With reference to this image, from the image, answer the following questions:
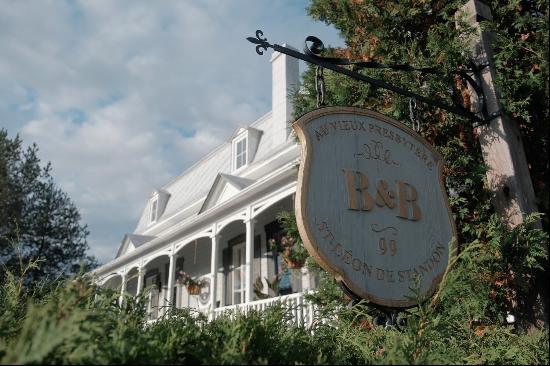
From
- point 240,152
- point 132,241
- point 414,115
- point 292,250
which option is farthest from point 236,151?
point 414,115

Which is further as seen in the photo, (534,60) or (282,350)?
(534,60)

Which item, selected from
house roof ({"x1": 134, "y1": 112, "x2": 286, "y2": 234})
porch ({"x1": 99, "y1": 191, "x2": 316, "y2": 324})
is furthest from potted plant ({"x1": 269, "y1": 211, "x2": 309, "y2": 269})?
house roof ({"x1": 134, "y1": 112, "x2": 286, "y2": 234})

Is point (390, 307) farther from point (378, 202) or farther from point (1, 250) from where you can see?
point (1, 250)

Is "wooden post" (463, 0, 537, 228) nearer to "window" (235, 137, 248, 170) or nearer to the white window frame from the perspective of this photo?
the white window frame

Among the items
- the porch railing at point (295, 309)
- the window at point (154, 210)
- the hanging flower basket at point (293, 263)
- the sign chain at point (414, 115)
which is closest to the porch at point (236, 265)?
the hanging flower basket at point (293, 263)

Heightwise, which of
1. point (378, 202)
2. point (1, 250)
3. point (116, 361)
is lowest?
point (116, 361)

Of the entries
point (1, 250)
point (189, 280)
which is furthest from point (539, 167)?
point (1, 250)

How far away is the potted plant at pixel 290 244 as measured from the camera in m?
5.26

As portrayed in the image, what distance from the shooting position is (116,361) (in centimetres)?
153

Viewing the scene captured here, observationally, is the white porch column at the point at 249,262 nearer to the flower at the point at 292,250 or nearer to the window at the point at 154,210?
the flower at the point at 292,250

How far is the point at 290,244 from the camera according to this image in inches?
396

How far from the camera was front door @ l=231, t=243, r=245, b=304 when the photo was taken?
12781 millimetres

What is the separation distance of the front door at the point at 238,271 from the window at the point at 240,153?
3.14m

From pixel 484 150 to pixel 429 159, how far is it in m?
1.23
